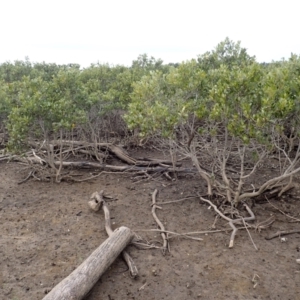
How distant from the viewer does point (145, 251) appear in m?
5.07

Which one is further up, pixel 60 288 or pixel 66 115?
pixel 66 115

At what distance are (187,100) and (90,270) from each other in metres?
2.90

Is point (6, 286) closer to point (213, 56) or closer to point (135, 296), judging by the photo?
point (135, 296)

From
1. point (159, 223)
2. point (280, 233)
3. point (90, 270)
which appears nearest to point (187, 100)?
point (159, 223)

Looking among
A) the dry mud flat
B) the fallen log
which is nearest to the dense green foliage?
the dry mud flat

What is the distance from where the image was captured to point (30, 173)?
8156mm

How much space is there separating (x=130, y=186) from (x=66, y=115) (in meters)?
1.92

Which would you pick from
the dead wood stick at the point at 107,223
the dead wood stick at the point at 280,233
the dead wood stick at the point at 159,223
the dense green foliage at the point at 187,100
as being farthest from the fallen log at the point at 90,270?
the dead wood stick at the point at 280,233

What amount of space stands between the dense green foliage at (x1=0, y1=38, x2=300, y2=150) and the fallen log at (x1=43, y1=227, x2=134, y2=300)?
5.40 ft

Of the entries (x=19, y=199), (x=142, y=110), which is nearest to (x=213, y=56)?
(x=142, y=110)

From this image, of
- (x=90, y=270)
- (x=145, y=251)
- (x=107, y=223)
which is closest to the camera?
(x=90, y=270)

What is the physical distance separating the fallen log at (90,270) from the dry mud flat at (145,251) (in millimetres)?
201

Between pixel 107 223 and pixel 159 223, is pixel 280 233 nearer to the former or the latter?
pixel 159 223

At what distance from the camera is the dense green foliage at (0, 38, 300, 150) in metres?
4.72
